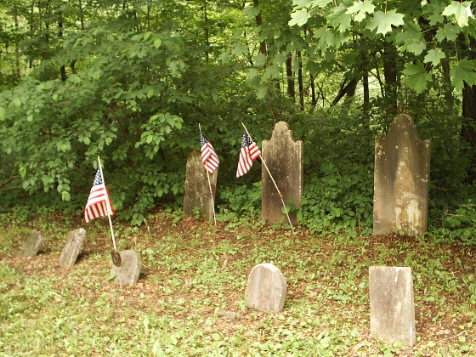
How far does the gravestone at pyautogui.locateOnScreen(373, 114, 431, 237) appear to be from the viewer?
6664 mm

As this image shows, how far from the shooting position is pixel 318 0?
12.2ft

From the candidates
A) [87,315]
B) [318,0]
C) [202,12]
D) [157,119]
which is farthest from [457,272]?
[202,12]

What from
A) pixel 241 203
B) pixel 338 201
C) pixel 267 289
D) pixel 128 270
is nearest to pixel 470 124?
pixel 338 201

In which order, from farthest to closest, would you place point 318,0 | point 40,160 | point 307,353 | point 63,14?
point 63,14 → point 40,160 → point 307,353 → point 318,0

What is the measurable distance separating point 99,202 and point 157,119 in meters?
2.12

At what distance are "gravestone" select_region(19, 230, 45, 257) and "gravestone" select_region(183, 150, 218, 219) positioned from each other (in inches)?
99.8

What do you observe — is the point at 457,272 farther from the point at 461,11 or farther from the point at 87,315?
the point at 87,315

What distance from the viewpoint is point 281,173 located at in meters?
7.70

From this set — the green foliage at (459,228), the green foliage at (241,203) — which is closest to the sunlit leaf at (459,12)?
the green foliage at (459,228)

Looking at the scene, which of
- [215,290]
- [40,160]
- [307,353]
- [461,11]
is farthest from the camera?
→ [40,160]

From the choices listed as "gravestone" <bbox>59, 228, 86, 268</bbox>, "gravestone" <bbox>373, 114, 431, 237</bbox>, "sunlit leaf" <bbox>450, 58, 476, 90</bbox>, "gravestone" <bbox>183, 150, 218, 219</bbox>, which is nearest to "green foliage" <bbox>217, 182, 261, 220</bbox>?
"gravestone" <bbox>183, 150, 218, 219</bbox>

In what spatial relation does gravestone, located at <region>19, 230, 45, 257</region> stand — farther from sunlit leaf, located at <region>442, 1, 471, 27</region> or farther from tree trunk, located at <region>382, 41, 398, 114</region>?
tree trunk, located at <region>382, 41, 398, 114</region>

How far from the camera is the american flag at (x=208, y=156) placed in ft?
25.4

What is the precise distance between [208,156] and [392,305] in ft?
14.0
